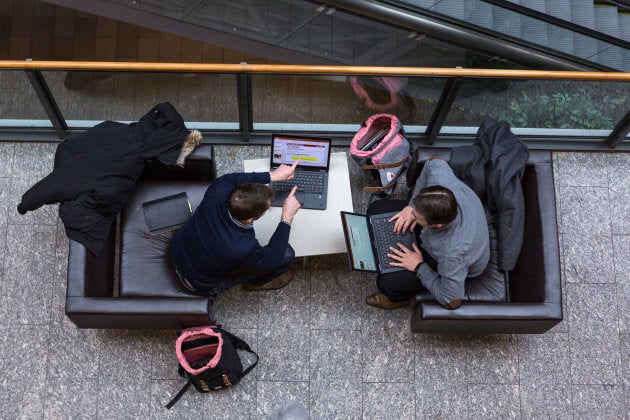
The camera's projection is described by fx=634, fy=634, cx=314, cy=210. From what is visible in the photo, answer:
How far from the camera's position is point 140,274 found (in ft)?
12.3

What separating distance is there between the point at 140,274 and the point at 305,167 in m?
1.16

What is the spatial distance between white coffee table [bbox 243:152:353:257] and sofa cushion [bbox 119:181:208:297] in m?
0.53

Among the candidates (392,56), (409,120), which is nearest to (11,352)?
(409,120)

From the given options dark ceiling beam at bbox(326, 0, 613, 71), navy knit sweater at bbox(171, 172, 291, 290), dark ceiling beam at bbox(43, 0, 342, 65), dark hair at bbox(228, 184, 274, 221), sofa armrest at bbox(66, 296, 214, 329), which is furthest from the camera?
dark ceiling beam at bbox(43, 0, 342, 65)

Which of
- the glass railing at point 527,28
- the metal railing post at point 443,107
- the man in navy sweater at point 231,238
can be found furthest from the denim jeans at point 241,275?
the glass railing at point 527,28

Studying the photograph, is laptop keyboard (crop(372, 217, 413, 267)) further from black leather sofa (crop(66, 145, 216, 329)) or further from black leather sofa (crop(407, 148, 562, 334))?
black leather sofa (crop(66, 145, 216, 329))

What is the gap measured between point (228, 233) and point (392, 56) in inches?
103

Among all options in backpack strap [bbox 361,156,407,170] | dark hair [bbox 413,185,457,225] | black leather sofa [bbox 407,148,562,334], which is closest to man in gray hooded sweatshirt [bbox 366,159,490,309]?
dark hair [bbox 413,185,457,225]

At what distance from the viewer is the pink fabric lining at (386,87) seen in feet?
12.9

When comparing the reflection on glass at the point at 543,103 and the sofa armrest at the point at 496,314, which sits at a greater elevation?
the reflection on glass at the point at 543,103

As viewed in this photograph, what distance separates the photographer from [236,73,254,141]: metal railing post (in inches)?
152

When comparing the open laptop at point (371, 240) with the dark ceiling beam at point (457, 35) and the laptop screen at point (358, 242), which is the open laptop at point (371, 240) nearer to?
the laptop screen at point (358, 242)

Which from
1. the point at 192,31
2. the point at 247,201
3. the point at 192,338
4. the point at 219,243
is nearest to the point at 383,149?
the point at 247,201

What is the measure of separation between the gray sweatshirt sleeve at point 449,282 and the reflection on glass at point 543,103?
1.20 metres
